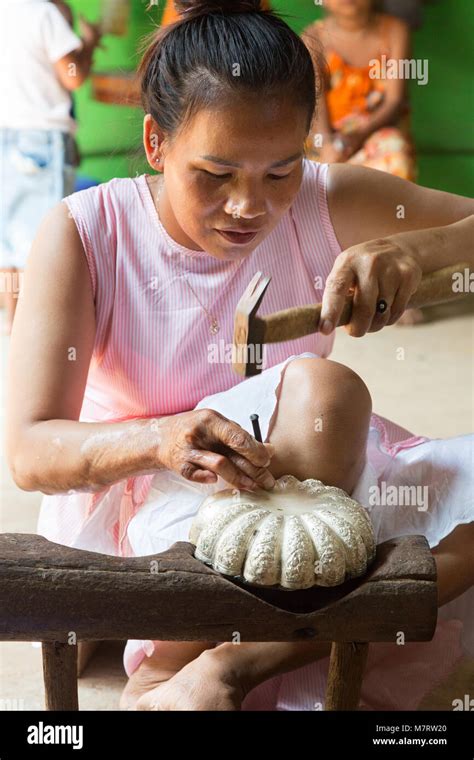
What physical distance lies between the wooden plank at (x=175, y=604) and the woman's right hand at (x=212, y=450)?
0.12m

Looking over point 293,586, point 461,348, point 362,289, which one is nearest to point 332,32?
point 461,348

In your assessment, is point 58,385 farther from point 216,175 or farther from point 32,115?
point 32,115

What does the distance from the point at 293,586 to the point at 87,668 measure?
621 mm

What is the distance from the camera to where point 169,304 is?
1829 millimetres

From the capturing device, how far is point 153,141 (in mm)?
1670

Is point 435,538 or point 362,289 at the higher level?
point 362,289

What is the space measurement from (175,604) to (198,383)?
53 cm

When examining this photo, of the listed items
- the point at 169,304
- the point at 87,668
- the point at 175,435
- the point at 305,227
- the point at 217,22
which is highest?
the point at 217,22

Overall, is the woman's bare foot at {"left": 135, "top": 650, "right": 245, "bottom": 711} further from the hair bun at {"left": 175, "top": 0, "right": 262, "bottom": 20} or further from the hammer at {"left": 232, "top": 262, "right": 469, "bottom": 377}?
the hair bun at {"left": 175, "top": 0, "right": 262, "bottom": 20}

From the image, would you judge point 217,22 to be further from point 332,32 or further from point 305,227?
point 332,32

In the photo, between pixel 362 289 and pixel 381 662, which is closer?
pixel 362 289

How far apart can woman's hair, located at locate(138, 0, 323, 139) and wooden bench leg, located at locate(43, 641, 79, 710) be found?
2.41 ft

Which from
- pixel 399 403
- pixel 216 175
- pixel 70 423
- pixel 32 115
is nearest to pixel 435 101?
pixel 32 115

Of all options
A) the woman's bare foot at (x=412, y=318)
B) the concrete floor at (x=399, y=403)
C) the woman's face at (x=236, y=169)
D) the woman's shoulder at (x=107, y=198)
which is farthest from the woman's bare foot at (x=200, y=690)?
the woman's bare foot at (x=412, y=318)
